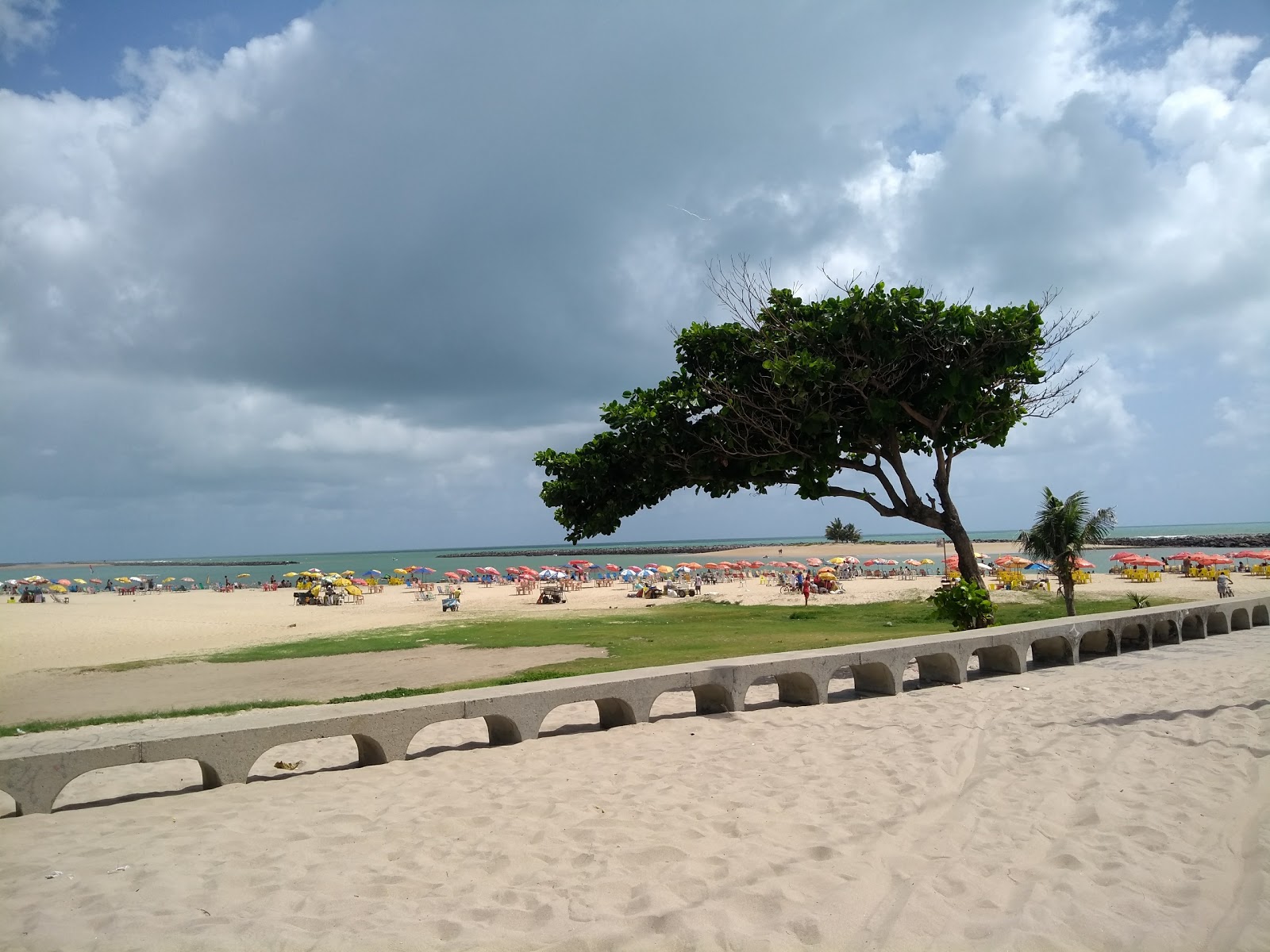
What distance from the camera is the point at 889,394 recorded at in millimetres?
11430

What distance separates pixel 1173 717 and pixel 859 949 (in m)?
4.78

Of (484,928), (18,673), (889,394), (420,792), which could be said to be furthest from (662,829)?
(18,673)

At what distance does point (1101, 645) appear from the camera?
10195 mm

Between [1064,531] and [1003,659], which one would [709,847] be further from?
[1064,531]

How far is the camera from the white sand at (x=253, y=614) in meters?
19.3

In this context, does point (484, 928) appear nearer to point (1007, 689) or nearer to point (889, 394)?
point (1007, 689)

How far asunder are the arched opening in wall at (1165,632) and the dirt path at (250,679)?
26.8ft

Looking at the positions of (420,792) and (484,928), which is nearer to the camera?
(484,928)

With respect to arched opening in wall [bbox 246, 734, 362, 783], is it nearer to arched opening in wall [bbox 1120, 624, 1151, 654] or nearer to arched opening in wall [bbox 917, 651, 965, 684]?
arched opening in wall [bbox 917, 651, 965, 684]

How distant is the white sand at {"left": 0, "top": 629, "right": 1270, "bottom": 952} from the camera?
10.5 feet

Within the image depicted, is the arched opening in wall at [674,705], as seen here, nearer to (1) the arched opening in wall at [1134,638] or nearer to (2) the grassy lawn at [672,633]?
(2) the grassy lawn at [672,633]

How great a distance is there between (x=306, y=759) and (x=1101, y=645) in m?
9.86

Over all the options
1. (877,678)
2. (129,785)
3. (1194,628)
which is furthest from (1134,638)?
(129,785)

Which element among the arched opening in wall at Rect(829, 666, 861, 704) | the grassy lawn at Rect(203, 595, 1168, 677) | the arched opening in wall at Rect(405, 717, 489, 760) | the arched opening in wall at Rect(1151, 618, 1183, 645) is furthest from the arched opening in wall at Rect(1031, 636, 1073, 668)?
the arched opening in wall at Rect(405, 717, 489, 760)
